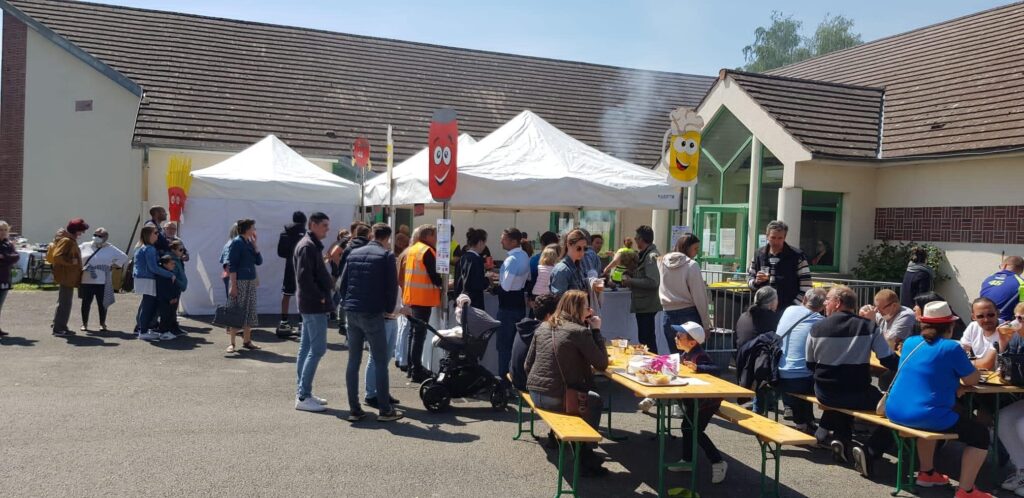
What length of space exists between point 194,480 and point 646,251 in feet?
16.9

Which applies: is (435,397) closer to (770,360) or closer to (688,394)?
(688,394)

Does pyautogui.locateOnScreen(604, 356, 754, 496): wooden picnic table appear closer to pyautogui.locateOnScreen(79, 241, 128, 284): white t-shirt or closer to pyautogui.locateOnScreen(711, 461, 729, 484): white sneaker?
pyautogui.locateOnScreen(711, 461, 729, 484): white sneaker

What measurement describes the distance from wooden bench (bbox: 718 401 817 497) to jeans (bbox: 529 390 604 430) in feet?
3.04

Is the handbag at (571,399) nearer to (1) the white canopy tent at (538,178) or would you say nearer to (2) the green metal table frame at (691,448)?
(2) the green metal table frame at (691,448)

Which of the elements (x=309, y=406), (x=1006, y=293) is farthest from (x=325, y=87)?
(x=1006, y=293)

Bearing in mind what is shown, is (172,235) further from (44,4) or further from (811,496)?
(44,4)

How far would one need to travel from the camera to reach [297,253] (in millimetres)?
7680

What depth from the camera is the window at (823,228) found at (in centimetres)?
1534

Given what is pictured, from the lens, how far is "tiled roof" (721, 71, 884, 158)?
1492 cm

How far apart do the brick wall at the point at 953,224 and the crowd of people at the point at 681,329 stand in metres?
3.41

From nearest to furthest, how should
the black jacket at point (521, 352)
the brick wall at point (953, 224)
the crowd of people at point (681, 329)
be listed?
the crowd of people at point (681, 329) < the black jacket at point (521, 352) < the brick wall at point (953, 224)

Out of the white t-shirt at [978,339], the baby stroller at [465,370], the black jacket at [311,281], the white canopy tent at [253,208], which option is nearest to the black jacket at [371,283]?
the black jacket at [311,281]

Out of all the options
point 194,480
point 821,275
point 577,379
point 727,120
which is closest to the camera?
point 194,480

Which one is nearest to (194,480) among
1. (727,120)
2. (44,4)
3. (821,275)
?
(821,275)
